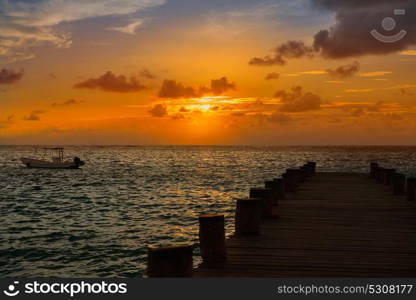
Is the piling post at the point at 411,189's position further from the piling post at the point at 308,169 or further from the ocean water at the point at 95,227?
the piling post at the point at 308,169

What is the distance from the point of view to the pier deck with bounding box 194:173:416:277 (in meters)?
7.37

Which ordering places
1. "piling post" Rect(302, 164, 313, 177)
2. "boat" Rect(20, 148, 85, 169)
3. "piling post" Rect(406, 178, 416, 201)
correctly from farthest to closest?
"boat" Rect(20, 148, 85, 169), "piling post" Rect(302, 164, 313, 177), "piling post" Rect(406, 178, 416, 201)

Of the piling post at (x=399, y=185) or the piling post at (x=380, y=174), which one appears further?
the piling post at (x=380, y=174)

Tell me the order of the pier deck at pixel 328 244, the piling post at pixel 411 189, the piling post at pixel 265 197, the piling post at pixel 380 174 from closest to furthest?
1. the pier deck at pixel 328 244
2. the piling post at pixel 265 197
3. the piling post at pixel 411 189
4. the piling post at pixel 380 174

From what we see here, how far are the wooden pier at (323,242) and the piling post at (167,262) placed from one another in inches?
23.3

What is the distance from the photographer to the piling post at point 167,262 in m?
6.16

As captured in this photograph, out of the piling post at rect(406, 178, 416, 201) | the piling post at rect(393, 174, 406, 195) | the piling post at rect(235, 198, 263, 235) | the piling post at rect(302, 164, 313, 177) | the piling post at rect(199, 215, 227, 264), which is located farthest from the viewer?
the piling post at rect(302, 164, 313, 177)

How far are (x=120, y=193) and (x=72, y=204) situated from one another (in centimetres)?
808

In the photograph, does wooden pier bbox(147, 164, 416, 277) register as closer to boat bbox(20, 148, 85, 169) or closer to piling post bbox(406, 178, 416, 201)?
piling post bbox(406, 178, 416, 201)

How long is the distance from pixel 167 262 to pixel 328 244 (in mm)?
4256

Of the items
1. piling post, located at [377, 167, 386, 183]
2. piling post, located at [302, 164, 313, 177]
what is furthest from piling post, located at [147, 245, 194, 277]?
piling post, located at [302, 164, 313, 177]

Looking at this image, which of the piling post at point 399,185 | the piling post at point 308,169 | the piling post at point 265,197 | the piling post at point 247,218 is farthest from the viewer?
the piling post at point 308,169

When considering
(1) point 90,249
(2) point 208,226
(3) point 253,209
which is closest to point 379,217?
(3) point 253,209

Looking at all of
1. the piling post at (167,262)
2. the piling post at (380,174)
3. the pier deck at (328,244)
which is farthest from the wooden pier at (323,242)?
the piling post at (380,174)
